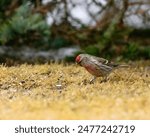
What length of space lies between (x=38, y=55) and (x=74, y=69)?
2596mm

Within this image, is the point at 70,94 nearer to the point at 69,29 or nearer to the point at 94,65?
the point at 94,65

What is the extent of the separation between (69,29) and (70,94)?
→ 180 inches

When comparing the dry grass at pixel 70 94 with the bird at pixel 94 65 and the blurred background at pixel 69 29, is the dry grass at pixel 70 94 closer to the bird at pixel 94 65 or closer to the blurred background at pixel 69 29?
the bird at pixel 94 65

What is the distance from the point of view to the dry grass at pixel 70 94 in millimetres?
6031

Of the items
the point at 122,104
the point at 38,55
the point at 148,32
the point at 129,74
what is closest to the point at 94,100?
the point at 122,104

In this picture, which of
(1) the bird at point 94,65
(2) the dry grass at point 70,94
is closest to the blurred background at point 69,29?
(2) the dry grass at point 70,94

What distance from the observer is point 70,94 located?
22.6 ft

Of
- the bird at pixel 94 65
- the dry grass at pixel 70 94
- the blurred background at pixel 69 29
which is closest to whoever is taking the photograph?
the dry grass at pixel 70 94

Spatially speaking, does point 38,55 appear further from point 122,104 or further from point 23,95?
point 122,104

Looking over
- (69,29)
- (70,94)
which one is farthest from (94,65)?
(69,29)

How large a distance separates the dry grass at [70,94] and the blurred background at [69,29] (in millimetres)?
1645

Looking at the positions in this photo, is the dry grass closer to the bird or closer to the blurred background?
the bird

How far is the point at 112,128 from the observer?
571cm

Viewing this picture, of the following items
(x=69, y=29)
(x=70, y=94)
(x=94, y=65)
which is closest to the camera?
(x=70, y=94)
